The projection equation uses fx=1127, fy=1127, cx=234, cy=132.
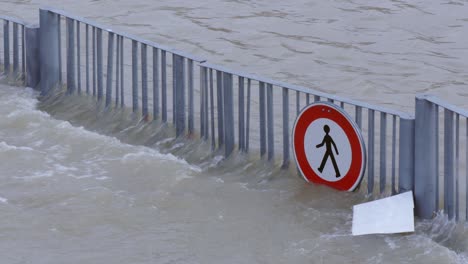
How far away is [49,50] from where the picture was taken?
9.95 metres

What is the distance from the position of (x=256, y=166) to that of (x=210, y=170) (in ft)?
1.17

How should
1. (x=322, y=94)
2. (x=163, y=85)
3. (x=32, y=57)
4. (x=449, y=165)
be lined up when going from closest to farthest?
(x=449, y=165)
(x=322, y=94)
(x=163, y=85)
(x=32, y=57)

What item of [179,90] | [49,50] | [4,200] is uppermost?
[49,50]

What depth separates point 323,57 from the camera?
40.6ft

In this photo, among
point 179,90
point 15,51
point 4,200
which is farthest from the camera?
point 15,51

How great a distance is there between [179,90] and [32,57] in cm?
220

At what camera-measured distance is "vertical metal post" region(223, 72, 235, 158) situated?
26.7 feet

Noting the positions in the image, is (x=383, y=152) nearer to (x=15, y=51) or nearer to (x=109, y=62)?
(x=109, y=62)

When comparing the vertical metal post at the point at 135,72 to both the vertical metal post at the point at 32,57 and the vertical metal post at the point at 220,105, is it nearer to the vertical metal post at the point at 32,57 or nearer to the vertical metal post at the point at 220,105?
the vertical metal post at the point at 220,105

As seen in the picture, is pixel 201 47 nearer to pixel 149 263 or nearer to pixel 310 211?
pixel 310 211

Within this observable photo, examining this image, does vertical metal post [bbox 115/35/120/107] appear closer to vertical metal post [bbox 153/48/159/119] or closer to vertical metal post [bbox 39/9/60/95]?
vertical metal post [bbox 153/48/159/119]

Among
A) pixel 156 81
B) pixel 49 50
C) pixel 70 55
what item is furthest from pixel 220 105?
pixel 49 50

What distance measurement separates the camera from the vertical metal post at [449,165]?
678 cm

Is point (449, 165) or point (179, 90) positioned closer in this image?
point (449, 165)
